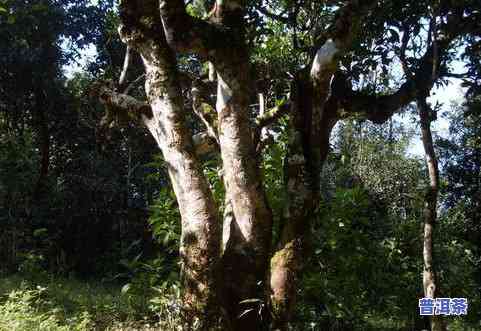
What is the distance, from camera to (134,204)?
1142 cm

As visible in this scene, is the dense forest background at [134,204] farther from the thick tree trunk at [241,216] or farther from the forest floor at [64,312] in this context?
the thick tree trunk at [241,216]

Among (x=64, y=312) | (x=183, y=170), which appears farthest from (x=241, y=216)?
(x=64, y=312)

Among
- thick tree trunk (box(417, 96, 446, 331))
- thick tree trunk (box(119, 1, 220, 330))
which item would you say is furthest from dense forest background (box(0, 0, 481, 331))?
thick tree trunk (box(417, 96, 446, 331))

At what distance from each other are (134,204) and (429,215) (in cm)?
812

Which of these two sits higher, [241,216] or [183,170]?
[183,170]

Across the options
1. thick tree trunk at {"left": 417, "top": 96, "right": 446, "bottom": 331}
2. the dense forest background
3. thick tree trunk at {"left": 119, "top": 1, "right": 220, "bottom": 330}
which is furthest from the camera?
the dense forest background

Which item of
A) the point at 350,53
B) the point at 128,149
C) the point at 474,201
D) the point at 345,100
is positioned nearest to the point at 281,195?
the point at 345,100

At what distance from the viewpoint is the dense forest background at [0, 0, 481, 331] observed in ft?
16.4

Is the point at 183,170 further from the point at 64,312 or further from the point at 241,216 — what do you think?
the point at 64,312

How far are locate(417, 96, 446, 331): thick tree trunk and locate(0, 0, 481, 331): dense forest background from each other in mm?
853

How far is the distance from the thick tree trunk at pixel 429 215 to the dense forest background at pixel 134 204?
0.85 metres

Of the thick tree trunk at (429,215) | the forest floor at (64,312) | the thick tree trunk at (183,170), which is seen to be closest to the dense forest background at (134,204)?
the forest floor at (64,312)

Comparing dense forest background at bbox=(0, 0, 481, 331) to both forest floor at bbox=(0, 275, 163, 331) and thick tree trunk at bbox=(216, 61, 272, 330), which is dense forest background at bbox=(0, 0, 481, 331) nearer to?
forest floor at bbox=(0, 275, 163, 331)

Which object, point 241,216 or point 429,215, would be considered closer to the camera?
point 241,216
